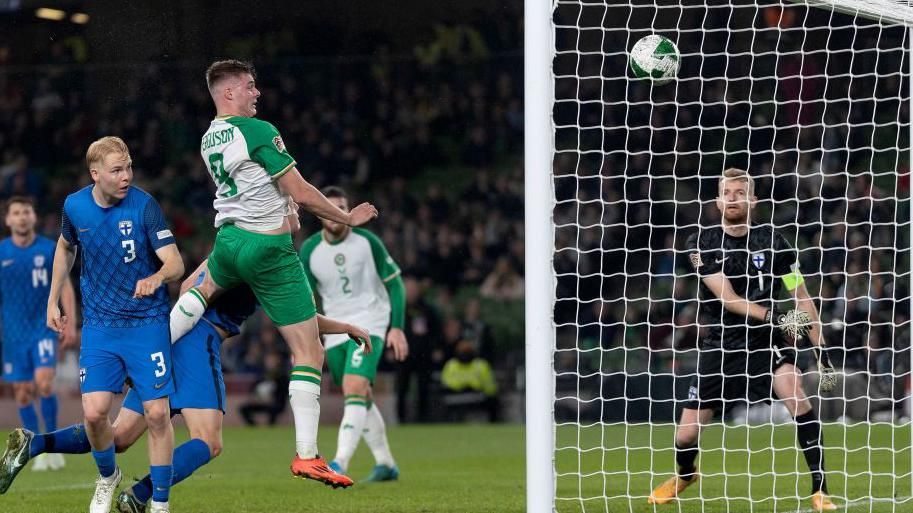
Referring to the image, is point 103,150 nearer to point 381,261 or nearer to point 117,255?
point 117,255

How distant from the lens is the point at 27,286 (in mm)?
11078

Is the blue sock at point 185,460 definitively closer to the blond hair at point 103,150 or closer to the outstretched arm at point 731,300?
the blond hair at point 103,150

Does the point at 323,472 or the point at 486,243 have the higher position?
the point at 486,243

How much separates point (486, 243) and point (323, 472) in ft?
45.5

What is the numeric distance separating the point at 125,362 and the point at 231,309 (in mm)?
672

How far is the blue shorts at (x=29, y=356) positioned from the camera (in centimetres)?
1098

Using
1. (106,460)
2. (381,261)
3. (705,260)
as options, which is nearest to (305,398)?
(106,460)

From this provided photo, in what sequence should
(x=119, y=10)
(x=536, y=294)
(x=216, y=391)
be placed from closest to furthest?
1. (x=536, y=294)
2. (x=216, y=391)
3. (x=119, y=10)

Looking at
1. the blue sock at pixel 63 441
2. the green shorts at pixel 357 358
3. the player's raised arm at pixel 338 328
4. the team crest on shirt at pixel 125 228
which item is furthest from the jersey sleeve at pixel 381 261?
the team crest on shirt at pixel 125 228

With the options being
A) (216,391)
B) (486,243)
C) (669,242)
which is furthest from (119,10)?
(216,391)

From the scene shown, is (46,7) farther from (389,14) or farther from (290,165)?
(290,165)

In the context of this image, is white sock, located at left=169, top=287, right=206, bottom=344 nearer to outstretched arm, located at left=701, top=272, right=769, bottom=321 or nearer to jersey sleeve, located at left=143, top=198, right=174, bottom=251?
jersey sleeve, located at left=143, top=198, right=174, bottom=251

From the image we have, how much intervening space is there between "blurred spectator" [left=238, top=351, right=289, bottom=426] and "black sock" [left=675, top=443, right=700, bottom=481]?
1035 cm

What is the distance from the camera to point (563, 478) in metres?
9.17
